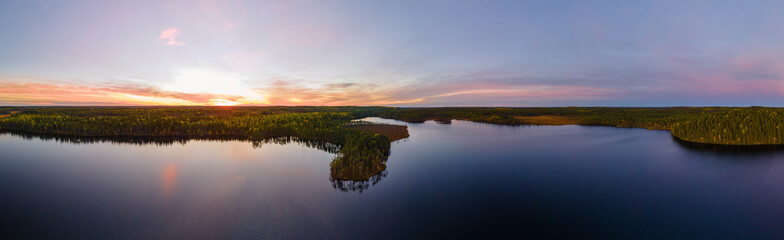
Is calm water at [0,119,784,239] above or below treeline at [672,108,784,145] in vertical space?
below

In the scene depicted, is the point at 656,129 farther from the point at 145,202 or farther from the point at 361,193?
the point at 145,202

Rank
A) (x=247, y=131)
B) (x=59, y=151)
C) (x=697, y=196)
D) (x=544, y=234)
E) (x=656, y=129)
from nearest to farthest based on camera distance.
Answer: (x=544, y=234), (x=697, y=196), (x=59, y=151), (x=247, y=131), (x=656, y=129)

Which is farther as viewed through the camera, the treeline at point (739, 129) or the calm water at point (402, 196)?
the treeline at point (739, 129)

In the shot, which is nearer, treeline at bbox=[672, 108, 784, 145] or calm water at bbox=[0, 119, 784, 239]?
calm water at bbox=[0, 119, 784, 239]

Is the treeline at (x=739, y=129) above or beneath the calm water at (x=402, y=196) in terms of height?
above

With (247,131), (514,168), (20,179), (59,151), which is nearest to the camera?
(20,179)

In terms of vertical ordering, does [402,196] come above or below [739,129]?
below

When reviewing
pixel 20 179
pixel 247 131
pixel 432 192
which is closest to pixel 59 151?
pixel 20 179

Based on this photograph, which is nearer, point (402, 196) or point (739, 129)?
point (402, 196)
